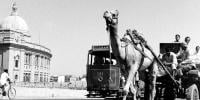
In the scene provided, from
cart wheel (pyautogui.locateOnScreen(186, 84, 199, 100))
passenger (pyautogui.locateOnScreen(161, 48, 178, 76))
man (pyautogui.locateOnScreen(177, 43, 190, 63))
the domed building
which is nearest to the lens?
cart wheel (pyautogui.locateOnScreen(186, 84, 199, 100))

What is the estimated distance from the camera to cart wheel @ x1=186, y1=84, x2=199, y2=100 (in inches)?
410

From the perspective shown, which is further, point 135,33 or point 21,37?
point 21,37

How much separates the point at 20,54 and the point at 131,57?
8066 cm

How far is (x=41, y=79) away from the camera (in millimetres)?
100438

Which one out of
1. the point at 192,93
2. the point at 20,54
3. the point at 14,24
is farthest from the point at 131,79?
the point at 14,24

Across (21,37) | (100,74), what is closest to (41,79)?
(21,37)

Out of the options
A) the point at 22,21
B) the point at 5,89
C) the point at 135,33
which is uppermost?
the point at 22,21

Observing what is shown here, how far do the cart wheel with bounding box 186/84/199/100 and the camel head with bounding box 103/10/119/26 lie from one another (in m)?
3.43

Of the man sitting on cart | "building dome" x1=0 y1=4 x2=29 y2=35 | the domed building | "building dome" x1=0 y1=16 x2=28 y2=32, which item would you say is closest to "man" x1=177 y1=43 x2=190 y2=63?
the man sitting on cart

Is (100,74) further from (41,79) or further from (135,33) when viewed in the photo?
(41,79)

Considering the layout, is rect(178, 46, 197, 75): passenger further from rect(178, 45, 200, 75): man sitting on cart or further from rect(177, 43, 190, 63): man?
rect(177, 43, 190, 63): man

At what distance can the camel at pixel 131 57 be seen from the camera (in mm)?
8414

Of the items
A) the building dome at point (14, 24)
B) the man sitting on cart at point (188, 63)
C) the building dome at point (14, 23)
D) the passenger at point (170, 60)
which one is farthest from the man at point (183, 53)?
the building dome at point (14, 24)

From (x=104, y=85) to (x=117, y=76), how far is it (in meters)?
1.19
